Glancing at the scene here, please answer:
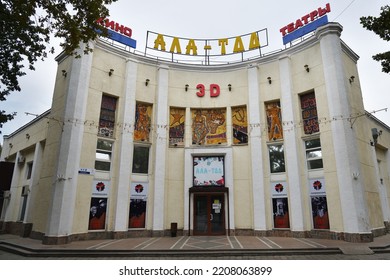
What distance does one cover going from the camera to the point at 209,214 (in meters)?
16.0

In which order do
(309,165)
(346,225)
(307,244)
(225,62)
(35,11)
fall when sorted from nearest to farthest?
(35,11)
(307,244)
(346,225)
(309,165)
(225,62)

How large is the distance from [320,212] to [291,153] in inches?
142

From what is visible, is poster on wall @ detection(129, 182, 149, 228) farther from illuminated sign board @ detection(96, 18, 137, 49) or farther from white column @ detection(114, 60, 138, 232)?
illuminated sign board @ detection(96, 18, 137, 49)

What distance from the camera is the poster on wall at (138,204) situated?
15.3 meters

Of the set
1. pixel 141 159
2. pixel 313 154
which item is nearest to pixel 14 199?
pixel 141 159

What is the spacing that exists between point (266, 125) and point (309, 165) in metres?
3.63

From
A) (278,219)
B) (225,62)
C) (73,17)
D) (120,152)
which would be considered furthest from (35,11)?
(278,219)

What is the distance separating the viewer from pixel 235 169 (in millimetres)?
16531

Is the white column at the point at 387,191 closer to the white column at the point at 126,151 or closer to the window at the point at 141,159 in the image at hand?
the window at the point at 141,159

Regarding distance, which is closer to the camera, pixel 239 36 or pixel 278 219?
pixel 278 219

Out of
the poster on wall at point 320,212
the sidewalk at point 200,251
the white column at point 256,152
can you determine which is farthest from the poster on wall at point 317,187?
the sidewalk at point 200,251

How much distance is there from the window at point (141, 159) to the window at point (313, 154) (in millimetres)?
10026

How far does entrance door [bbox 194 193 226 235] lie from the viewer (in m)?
15.7

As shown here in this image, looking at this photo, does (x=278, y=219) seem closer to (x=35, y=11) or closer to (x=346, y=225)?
(x=346, y=225)
